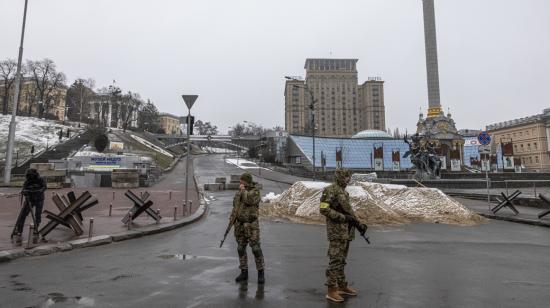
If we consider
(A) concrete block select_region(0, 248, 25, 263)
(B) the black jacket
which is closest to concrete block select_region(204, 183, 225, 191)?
(B) the black jacket

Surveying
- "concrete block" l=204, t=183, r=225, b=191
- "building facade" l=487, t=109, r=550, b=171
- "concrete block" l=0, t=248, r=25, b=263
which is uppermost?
"building facade" l=487, t=109, r=550, b=171

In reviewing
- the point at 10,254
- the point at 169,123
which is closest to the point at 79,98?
the point at 169,123

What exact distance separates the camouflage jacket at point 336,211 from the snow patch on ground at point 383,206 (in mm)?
7532

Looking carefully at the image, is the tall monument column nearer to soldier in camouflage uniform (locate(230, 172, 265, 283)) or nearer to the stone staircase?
the stone staircase

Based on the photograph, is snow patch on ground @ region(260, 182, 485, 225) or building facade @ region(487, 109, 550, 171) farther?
building facade @ region(487, 109, 550, 171)

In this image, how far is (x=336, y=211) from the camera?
15.9ft

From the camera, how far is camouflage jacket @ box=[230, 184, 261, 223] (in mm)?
5480

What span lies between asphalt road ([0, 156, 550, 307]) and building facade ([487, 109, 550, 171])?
341 ft

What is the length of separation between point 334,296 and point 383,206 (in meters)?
9.18

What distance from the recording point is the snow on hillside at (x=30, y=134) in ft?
185

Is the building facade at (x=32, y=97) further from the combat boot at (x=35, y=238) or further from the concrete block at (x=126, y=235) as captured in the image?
the combat boot at (x=35, y=238)

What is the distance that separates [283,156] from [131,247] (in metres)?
85.7

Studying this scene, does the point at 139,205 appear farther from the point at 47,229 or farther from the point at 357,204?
the point at 357,204

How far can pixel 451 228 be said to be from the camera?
11344 mm
